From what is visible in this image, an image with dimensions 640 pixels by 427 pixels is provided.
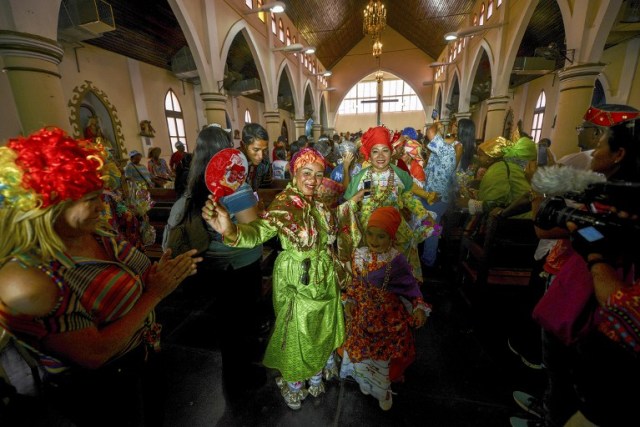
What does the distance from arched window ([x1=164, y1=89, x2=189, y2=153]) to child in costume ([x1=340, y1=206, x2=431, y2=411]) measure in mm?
11729

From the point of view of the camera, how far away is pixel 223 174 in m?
1.49

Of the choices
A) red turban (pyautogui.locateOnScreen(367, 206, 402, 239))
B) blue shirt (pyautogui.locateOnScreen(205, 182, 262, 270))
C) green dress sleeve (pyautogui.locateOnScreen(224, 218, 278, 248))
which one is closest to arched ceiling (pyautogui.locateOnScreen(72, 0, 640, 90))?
blue shirt (pyautogui.locateOnScreen(205, 182, 262, 270))

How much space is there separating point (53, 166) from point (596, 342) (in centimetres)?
203

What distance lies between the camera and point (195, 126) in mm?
12688

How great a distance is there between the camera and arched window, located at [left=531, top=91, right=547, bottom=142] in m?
12.6

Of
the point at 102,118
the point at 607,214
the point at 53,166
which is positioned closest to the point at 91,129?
the point at 102,118

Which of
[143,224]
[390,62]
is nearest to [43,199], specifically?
[143,224]

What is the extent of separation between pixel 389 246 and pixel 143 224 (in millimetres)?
2743

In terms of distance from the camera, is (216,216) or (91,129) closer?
(216,216)

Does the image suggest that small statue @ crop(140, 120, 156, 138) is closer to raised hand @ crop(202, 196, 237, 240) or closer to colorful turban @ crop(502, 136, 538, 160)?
raised hand @ crop(202, 196, 237, 240)

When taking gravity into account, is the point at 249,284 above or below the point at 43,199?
below

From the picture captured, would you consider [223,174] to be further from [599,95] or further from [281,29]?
[281,29]

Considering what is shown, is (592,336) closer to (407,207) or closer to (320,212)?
(320,212)

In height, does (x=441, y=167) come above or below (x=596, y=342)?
above
